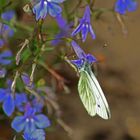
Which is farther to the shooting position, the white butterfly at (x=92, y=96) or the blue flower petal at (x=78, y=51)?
the blue flower petal at (x=78, y=51)

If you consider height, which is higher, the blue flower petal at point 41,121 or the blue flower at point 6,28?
the blue flower at point 6,28

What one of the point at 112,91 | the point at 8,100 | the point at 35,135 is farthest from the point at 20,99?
the point at 112,91

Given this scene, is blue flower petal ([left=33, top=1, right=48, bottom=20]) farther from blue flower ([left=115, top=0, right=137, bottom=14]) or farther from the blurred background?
the blurred background

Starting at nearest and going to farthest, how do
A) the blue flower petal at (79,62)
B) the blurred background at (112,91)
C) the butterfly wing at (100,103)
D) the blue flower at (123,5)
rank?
1. the butterfly wing at (100,103)
2. the blue flower petal at (79,62)
3. the blue flower at (123,5)
4. the blurred background at (112,91)

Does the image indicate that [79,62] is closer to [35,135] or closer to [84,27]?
[84,27]

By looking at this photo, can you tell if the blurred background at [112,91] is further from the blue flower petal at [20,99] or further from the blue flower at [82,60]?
the blue flower at [82,60]

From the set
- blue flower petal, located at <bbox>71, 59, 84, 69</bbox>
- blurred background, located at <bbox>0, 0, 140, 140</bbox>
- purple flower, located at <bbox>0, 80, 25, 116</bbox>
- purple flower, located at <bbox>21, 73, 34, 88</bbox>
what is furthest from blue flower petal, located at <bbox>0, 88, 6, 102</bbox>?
blurred background, located at <bbox>0, 0, 140, 140</bbox>

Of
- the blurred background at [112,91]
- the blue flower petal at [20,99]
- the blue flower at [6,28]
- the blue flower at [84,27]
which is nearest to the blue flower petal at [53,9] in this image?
the blue flower at [84,27]

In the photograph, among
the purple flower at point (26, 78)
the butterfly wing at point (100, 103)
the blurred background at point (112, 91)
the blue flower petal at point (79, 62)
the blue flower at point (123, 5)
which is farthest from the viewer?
the blurred background at point (112, 91)
